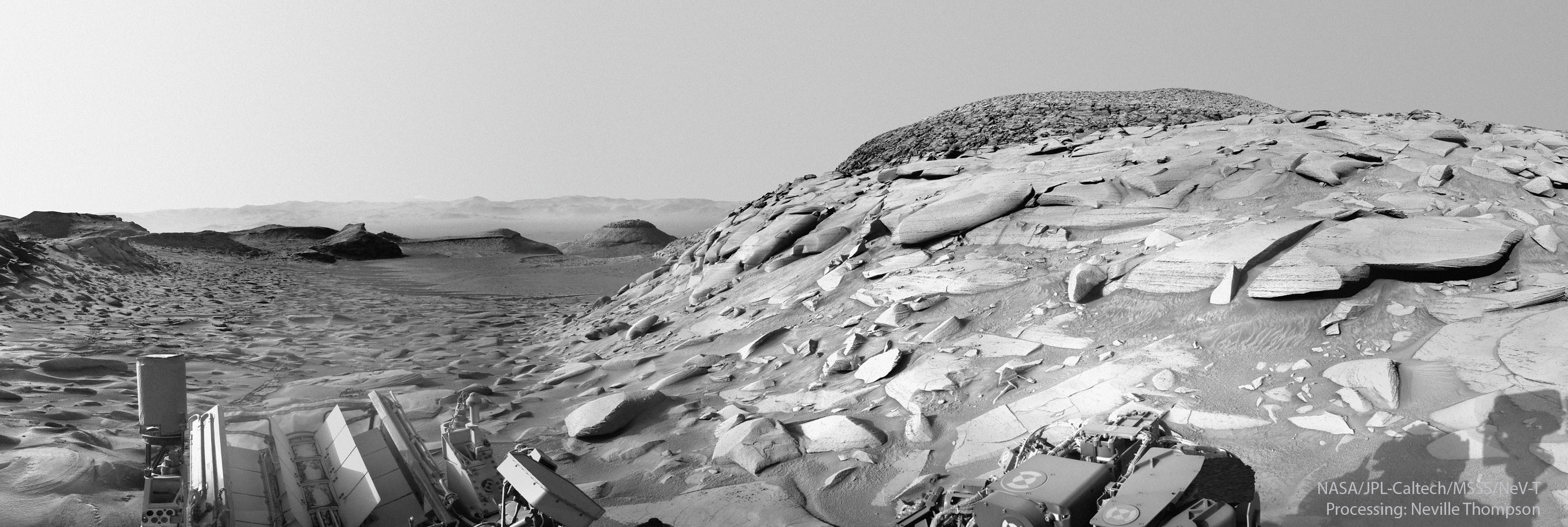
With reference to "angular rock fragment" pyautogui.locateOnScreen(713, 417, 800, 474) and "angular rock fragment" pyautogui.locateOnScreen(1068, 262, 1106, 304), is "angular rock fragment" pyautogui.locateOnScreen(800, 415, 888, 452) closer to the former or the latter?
"angular rock fragment" pyautogui.locateOnScreen(713, 417, 800, 474)


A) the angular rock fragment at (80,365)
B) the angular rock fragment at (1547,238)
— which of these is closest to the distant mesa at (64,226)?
the angular rock fragment at (80,365)

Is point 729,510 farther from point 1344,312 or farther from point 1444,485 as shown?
point 1344,312

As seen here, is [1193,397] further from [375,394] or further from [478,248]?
[478,248]

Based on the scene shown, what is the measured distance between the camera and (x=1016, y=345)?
265 inches

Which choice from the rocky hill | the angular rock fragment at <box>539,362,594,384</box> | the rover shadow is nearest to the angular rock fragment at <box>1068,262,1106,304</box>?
the rocky hill

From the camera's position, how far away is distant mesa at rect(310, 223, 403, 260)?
92.5 feet

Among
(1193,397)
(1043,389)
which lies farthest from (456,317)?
(1193,397)

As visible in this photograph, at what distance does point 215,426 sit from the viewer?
178 inches

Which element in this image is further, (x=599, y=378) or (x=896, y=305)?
(x=599, y=378)

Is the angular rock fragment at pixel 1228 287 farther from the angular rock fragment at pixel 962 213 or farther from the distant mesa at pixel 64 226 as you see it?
the distant mesa at pixel 64 226

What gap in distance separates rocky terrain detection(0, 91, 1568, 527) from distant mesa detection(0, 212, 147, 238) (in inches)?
544

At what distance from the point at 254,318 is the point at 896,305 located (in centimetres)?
1162

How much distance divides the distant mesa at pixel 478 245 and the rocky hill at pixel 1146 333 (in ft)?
71.8

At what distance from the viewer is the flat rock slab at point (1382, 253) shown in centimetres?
605
